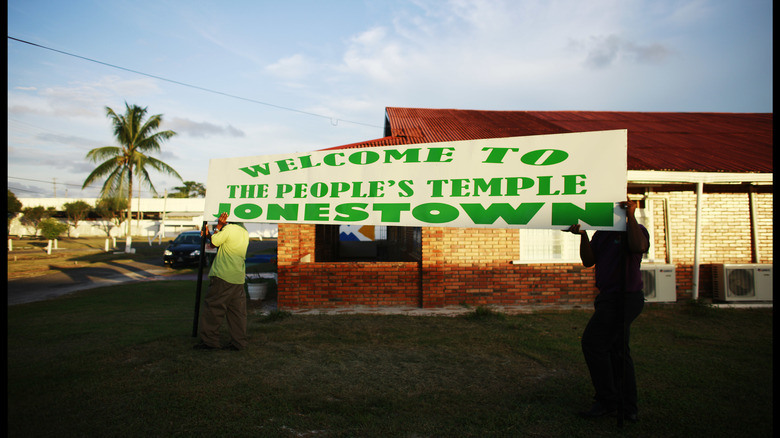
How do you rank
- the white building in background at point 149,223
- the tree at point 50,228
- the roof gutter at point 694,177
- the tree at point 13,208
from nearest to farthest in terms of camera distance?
the roof gutter at point 694,177
the tree at point 50,228
the tree at point 13,208
the white building in background at point 149,223

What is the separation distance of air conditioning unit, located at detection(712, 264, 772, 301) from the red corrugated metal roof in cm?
185

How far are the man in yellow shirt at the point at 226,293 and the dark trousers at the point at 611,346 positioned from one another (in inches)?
149

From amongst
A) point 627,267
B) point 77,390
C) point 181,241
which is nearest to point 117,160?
point 181,241

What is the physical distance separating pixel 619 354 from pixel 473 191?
1.90 m

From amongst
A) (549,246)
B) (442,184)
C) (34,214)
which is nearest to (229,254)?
(442,184)

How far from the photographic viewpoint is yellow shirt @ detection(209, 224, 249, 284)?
197 inches

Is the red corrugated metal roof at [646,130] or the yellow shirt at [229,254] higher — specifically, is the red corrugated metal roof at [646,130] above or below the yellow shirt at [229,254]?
above

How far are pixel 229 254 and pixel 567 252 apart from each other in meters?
6.29

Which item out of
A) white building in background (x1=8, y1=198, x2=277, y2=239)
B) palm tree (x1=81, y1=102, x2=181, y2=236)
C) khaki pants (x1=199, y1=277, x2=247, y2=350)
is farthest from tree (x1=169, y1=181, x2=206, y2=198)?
khaki pants (x1=199, y1=277, x2=247, y2=350)

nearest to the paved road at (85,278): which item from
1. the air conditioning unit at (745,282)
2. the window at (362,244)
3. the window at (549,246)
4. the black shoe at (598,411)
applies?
the window at (362,244)

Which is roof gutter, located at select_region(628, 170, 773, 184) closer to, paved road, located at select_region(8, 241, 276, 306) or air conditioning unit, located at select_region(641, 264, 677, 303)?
air conditioning unit, located at select_region(641, 264, 677, 303)

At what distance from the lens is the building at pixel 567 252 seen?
7773 mm

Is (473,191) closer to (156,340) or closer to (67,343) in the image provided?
(156,340)

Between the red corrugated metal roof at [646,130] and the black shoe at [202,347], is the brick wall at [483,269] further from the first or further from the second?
the black shoe at [202,347]
